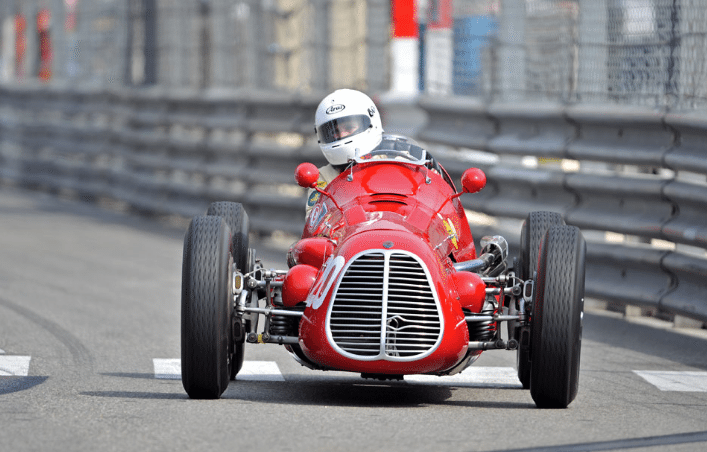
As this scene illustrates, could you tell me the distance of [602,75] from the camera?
1128 centimetres

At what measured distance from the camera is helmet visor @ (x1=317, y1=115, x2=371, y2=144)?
851cm

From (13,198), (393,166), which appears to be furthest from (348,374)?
(13,198)

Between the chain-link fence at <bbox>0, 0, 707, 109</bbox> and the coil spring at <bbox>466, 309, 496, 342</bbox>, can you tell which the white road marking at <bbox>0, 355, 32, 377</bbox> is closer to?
the coil spring at <bbox>466, 309, 496, 342</bbox>

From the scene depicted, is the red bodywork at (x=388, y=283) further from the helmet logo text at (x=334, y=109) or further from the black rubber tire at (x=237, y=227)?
the helmet logo text at (x=334, y=109)

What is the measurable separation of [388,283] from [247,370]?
1.90 meters

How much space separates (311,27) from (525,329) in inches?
386

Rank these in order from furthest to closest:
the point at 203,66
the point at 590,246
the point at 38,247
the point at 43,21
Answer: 1. the point at 43,21
2. the point at 203,66
3. the point at 38,247
4. the point at 590,246

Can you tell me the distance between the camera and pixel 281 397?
23.2 ft

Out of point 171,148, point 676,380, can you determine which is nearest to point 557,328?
point 676,380

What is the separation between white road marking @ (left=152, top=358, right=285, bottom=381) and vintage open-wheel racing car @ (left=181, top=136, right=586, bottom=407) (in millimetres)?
447

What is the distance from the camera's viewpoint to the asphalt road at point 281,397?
5785 millimetres

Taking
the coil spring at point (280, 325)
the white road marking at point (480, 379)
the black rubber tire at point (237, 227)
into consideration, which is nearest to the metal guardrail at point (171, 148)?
the black rubber tire at point (237, 227)

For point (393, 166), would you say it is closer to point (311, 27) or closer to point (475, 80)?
point (475, 80)

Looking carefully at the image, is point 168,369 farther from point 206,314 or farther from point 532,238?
point 532,238
